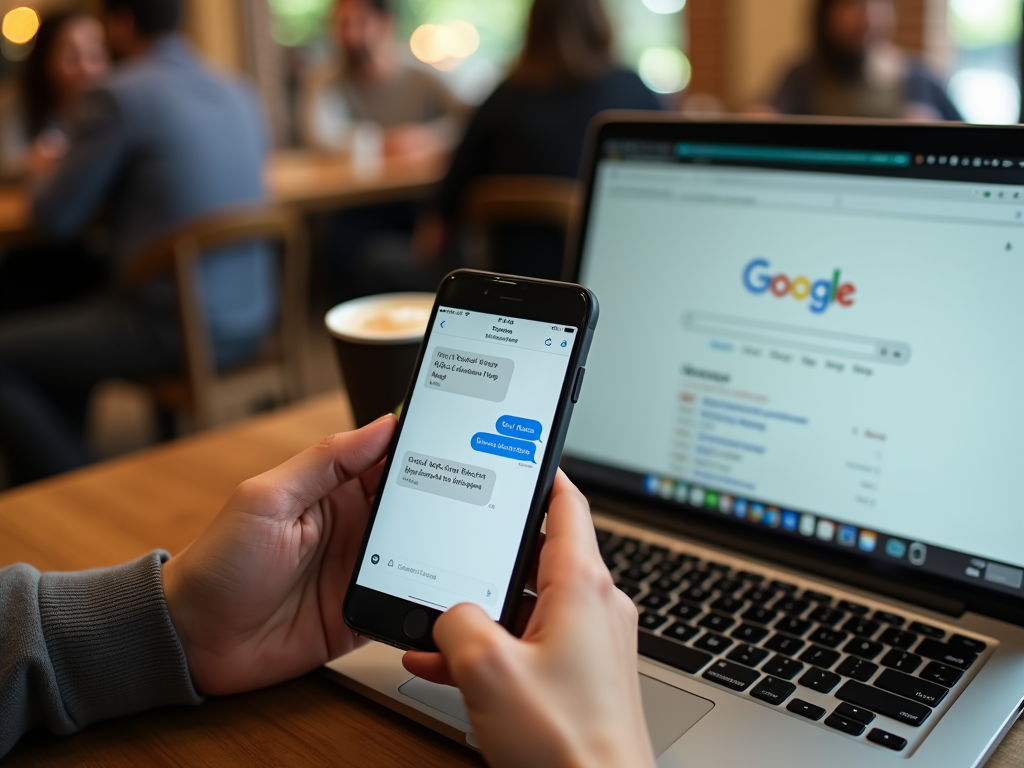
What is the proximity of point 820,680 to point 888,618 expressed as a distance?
0.10 metres

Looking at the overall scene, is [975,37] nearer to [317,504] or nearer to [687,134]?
[687,134]

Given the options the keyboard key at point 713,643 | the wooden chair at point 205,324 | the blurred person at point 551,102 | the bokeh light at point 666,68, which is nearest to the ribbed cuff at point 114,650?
the keyboard key at point 713,643

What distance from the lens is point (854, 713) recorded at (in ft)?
1.72

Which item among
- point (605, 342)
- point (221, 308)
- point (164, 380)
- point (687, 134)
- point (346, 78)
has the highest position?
point (346, 78)

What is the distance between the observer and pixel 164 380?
2080 mm

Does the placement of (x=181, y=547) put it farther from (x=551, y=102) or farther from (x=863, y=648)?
(x=551, y=102)

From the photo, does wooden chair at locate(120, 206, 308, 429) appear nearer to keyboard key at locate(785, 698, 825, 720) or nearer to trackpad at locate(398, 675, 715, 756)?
trackpad at locate(398, 675, 715, 756)

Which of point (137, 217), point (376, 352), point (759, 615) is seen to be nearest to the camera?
point (759, 615)

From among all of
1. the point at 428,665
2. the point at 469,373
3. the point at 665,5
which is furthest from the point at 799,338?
the point at 665,5

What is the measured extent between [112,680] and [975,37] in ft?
13.0

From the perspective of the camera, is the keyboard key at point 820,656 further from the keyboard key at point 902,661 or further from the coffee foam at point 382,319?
the coffee foam at point 382,319

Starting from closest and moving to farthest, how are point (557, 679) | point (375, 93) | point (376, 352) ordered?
point (557, 679)
point (376, 352)
point (375, 93)

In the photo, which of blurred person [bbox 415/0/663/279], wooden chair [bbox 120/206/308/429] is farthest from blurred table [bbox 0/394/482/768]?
blurred person [bbox 415/0/663/279]

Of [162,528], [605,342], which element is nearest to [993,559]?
[605,342]
